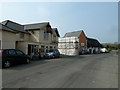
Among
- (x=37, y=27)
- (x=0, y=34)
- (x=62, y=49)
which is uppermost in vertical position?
(x=37, y=27)

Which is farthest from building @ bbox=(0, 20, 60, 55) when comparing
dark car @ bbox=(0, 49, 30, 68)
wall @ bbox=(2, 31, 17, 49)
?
dark car @ bbox=(0, 49, 30, 68)

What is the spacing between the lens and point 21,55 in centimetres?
1282

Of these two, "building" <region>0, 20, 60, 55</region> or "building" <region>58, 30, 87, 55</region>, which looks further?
"building" <region>58, 30, 87, 55</region>

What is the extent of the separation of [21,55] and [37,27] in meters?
13.8

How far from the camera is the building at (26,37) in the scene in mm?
17950

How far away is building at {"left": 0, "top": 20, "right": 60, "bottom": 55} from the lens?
18.0m

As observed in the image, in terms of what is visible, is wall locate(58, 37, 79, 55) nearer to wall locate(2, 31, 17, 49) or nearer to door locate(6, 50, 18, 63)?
wall locate(2, 31, 17, 49)

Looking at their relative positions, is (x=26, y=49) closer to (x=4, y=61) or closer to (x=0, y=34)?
(x=0, y=34)

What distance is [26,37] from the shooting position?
81.4ft

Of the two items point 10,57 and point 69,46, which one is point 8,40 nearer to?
point 10,57

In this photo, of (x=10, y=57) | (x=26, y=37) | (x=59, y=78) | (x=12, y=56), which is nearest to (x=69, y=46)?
(x=26, y=37)

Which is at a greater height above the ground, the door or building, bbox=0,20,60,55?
building, bbox=0,20,60,55

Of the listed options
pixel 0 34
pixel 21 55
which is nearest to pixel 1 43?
pixel 0 34

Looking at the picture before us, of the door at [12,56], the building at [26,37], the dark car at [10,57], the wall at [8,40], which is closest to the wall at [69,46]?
the building at [26,37]
